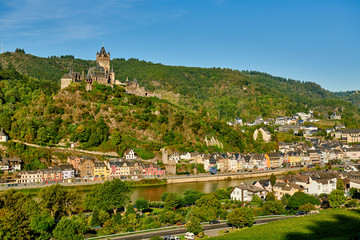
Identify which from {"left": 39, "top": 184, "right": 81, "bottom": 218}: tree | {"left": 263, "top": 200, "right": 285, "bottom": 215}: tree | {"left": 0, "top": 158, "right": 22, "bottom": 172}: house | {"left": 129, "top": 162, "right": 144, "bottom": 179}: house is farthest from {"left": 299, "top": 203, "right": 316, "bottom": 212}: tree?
{"left": 0, "top": 158, "right": 22, "bottom": 172}: house

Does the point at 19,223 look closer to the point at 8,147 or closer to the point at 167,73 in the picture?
the point at 8,147

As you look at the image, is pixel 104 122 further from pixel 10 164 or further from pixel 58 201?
pixel 58 201

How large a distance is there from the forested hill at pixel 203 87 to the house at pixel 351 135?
12.5 metres

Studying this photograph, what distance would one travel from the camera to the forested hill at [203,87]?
12525 cm

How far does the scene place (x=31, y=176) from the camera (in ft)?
174

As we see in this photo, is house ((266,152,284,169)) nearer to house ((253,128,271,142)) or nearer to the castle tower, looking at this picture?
house ((253,128,271,142))

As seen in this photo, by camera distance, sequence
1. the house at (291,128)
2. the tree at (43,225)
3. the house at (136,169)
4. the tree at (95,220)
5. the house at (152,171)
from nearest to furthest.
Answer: the tree at (43,225) < the tree at (95,220) < the house at (136,169) < the house at (152,171) < the house at (291,128)

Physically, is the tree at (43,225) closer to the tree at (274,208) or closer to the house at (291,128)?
the tree at (274,208)

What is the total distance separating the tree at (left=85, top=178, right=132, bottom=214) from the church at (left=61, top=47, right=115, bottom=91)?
43609mm

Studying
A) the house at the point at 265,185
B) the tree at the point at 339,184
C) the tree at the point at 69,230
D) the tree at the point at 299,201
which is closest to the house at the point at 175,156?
the house at the point at 265,185

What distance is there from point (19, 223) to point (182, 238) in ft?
38.6

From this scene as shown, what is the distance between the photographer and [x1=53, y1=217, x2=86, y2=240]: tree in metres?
26.1

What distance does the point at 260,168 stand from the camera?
72.7m

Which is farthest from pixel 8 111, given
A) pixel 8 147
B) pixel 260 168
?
pixel 260 168
